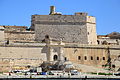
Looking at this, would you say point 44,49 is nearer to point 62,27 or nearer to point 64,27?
point 62,27

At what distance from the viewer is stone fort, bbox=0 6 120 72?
61250mm

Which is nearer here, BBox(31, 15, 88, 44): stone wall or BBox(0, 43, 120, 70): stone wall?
BBox(0, 43, 120, 70): stone wall

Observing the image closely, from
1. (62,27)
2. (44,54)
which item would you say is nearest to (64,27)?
(62,27)

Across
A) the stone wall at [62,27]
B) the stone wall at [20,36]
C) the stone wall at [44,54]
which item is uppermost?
the stone wall at [62,27]

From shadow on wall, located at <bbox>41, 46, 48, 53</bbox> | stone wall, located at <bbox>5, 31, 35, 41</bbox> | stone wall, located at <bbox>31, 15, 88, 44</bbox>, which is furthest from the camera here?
stone wall, located at <bbox>31, 15, 88, 44</bbox>

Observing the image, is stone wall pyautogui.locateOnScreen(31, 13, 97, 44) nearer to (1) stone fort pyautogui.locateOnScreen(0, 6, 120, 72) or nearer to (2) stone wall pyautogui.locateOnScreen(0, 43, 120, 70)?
(1) stone fort pyautogui.locateOnScreen(0, 6, 120, 72)

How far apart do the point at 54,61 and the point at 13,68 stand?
20.7 ft

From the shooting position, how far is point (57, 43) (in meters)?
63.3

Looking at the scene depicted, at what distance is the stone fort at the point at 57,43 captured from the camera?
61.2m

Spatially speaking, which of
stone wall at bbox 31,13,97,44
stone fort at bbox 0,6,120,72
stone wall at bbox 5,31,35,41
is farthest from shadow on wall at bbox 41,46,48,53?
stone wall at bbox 31,13,97,44

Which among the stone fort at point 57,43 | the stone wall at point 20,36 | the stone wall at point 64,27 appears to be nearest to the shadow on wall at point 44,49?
the stone fort at point 57,43

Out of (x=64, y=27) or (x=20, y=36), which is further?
(x=64, y=27)

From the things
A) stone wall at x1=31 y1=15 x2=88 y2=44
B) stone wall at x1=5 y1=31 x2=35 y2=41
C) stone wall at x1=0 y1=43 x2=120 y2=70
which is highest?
stone wall at x1=31 y1=15 x2=88 y2=44

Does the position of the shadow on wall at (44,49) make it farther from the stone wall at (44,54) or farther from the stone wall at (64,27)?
the stone wall at (64,27)
